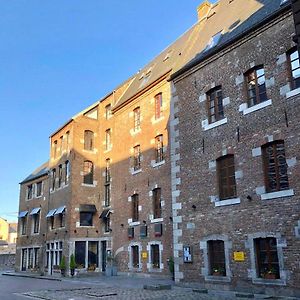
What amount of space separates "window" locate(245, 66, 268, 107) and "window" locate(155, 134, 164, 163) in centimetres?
817

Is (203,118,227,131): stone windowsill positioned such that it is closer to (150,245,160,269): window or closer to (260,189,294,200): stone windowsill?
(260,189,294,200): stone windowsill

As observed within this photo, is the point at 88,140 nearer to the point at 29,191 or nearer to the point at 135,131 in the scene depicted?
the point at 135,131

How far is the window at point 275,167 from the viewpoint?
1321 centimetres

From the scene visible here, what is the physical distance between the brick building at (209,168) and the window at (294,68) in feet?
0.12

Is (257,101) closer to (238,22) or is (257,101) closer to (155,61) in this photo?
(238,22)

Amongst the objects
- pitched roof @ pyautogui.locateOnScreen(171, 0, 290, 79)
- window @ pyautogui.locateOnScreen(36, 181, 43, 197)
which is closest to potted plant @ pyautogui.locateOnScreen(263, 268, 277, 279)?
pitched roof @ pyautogui.locateOnScreen(171, 0, 290, 79)

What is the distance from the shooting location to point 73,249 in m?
26.3

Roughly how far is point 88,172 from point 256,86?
16913 millimetres

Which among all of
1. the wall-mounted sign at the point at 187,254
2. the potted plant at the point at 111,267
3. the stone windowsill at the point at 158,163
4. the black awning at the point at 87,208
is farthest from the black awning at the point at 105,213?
the wall-mounted sign at the point at 187,254

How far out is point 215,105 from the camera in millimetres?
16547

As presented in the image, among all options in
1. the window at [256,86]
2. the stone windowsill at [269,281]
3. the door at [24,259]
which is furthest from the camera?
the door at [24,259]

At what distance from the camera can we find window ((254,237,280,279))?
12.9 m

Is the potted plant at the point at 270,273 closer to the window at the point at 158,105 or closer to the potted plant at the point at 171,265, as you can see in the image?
the potted plant at the point at 171,265

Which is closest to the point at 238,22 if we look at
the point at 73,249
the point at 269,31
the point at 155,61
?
the point at 269,31
